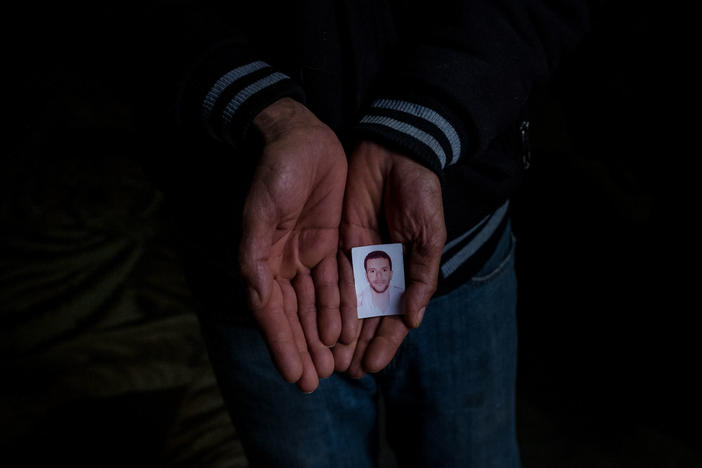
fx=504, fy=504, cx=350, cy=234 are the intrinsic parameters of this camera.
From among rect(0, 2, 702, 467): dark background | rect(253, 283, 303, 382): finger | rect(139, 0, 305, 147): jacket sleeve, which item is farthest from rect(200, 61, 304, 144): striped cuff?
rect(0, 2, 702, 467): dark background

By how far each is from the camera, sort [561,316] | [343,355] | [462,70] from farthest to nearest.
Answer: [561,316] → [343,355] → [462,70]

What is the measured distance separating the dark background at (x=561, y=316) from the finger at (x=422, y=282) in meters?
1.18

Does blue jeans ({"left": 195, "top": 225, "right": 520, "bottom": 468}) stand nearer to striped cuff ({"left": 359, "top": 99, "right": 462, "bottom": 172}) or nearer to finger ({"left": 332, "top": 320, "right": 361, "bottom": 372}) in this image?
finger ({"left": 332, "top": 320, "right": 361, "bottom": 372})

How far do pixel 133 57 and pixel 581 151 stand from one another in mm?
1683

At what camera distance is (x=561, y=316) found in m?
1.92

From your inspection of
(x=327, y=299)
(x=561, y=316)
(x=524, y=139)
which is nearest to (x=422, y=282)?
(x=327, y=299)

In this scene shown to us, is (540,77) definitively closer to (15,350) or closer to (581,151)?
(581,151)

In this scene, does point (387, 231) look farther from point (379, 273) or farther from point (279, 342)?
point (279, 342)

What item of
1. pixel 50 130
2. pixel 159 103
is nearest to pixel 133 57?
pixel 159 103

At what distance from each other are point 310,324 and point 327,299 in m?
0.05

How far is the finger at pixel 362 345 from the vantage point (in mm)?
773

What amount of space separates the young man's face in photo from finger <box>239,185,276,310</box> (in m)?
0.18

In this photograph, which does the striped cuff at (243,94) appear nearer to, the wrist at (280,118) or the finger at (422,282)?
the wrist at (280,118)

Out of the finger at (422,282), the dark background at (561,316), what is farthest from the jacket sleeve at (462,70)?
the dark background at (561,316)
